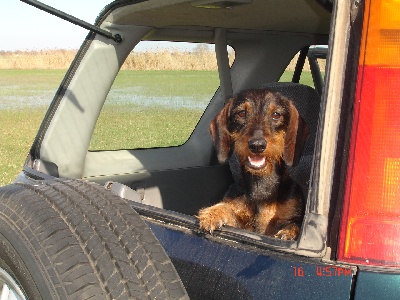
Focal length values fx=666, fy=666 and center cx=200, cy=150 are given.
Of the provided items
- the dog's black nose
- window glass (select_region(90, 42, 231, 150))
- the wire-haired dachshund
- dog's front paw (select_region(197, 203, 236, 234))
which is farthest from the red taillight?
window glass (select_region(90, 42, 231, 150))

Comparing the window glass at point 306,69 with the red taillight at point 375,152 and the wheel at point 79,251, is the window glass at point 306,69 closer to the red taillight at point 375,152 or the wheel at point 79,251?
the wheel at point 79,251

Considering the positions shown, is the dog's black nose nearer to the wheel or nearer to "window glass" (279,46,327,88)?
the wheel

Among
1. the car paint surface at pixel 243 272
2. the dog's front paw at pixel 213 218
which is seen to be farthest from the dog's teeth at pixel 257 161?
the car paint surface at pixel 243 272

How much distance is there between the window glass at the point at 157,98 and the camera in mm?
3918

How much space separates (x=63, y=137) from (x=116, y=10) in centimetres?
71

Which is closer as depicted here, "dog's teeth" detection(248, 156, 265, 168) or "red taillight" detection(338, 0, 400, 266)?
"red taillight" detection(338, 0, 400, 266)

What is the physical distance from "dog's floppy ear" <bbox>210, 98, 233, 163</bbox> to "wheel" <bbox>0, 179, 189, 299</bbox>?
41.7 inches

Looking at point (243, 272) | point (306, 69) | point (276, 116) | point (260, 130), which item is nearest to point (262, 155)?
point (260, 130)

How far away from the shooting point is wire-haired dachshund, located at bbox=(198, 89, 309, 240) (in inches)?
123

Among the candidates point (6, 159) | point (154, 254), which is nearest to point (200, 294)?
point (154, 254)

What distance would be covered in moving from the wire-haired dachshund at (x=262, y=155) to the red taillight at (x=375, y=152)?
1.08m

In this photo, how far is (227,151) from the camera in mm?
3480

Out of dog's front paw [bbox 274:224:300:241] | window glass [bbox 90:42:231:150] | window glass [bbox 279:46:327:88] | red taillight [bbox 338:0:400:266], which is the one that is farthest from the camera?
window glass [bbox 279:46:327:88]

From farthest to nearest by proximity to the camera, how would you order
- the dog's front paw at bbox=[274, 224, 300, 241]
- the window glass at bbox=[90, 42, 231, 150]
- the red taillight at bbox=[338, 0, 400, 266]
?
the window glass at bbox=[90, 42, 231, 150]
the dog's front paw at bbox=[274, 224, 300, 241]
the red taillight at bbox=[338, 0, 400, 266]
